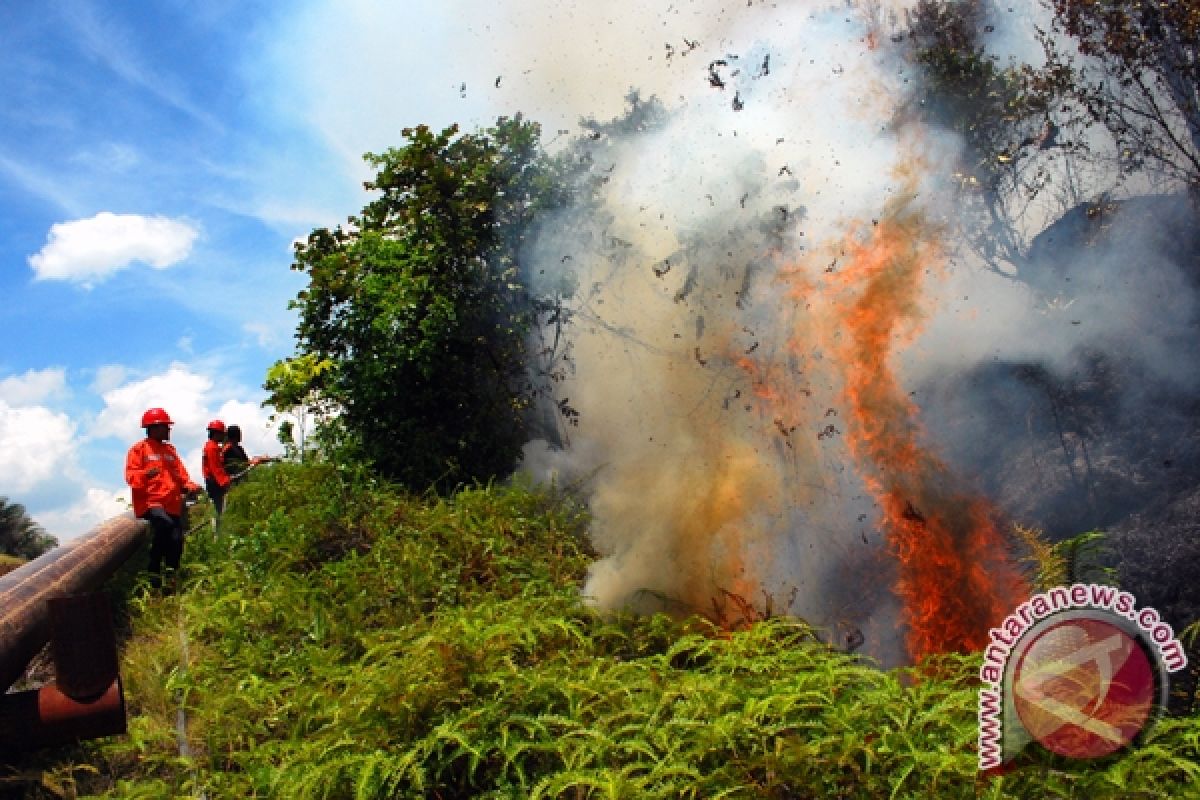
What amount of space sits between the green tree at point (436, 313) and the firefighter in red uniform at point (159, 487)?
73.2 inches

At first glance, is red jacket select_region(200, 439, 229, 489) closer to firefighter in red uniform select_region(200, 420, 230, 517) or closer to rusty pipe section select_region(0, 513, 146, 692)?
firefighter in red uniform select_region(200, 420, 230, 517)

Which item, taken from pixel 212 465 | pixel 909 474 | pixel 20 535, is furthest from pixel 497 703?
pixel 20 535

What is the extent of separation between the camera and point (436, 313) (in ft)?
34.0

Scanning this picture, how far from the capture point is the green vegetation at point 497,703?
430cm

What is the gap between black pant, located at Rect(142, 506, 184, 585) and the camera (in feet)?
29.8

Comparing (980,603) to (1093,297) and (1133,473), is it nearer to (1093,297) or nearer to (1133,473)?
(1133,473)

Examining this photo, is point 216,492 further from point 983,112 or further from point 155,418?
point 983,112

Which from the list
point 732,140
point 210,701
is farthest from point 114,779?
point 732,140

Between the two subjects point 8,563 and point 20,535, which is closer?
point 8,563

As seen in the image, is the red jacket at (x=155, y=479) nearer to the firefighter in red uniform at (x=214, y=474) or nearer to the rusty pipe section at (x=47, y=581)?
the rusty pipe section at (x=47, y=581)

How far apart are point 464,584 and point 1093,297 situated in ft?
22.5

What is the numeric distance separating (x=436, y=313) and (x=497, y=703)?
19.7ft

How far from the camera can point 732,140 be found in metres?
9.64

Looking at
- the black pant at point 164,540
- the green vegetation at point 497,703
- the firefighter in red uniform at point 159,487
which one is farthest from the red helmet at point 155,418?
the green vegetation at point 497,703
